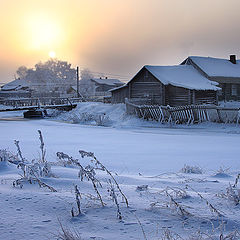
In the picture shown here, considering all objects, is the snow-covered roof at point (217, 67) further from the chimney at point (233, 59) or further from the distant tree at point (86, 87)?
the distant tree at point (86, 87)

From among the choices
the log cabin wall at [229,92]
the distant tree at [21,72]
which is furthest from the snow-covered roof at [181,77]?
the distant tree at [21,72]

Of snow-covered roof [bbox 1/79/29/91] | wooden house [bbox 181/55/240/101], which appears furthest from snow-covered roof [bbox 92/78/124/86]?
wooden house [bbox 181/55/240/101]

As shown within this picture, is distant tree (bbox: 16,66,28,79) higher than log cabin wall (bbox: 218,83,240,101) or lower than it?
higher

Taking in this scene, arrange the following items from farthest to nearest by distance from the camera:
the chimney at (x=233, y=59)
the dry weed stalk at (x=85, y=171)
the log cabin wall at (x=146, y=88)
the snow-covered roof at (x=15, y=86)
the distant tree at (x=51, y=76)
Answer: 1. the distant tree at (x=51, y=76)
2. the snow-covered roof at (x=15, y=86)
3. the chimney at (x=233, y=59)
4. the log cabin wall at (x=146, y=88)
5. the dry weed stalk at (x=85, y=171)

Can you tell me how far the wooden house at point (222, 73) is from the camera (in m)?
38.7

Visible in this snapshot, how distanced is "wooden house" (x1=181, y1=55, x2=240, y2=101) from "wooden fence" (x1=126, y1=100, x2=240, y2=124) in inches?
654

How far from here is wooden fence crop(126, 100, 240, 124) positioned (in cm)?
2016

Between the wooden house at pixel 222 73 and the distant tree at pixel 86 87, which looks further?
the distant tree at pixel 86 87

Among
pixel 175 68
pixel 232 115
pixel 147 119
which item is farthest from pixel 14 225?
pixel 175 68

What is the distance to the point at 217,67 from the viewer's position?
41062 mm

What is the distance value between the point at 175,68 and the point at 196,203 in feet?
116

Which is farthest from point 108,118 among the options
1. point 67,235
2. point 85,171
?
point 67,235

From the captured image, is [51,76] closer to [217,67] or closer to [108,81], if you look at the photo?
[108,81]

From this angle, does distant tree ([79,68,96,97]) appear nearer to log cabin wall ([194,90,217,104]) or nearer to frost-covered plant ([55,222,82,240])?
log cabin wall ([194,90,217,104])
